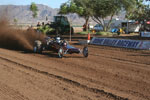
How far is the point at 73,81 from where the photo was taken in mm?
7195

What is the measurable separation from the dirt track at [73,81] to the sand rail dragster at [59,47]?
109 centimetres

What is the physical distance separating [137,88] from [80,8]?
23171 millimetres

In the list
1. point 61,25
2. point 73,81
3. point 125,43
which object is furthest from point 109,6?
point 73,81

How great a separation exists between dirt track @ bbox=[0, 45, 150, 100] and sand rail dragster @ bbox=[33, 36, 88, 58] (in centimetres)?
109

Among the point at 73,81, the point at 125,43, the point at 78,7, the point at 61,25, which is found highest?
the point at 78,7

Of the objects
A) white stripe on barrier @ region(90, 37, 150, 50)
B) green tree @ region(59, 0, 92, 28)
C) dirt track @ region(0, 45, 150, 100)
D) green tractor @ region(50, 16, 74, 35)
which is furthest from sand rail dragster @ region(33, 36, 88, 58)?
green tractor @ region(50, 16, 74, 35)

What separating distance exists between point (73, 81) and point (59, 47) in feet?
16.1

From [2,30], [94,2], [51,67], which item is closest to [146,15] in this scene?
[94,2]

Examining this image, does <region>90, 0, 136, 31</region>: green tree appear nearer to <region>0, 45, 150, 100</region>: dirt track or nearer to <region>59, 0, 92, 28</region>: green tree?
<region>59, 0, 92, 28</region>: green tree

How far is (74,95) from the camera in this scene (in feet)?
19.4

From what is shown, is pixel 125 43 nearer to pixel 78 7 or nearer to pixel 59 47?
pixel 59 47

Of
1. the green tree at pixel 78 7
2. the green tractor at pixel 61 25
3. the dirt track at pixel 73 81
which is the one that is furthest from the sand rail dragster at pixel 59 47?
the green tractor at pixel 61 25

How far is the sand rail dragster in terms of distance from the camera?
11397 millimetres

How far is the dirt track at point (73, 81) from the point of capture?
5.90 m
